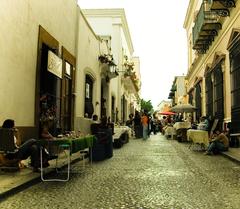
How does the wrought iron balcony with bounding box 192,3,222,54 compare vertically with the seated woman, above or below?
above

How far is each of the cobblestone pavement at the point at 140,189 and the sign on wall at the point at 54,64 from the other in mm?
3991

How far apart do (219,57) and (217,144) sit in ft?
21.7

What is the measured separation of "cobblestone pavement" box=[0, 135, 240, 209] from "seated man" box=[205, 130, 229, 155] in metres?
3.28

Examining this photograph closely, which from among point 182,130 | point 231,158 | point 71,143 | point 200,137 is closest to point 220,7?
point 200,137

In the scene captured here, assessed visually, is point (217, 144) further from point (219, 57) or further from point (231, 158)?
point (219, 57)

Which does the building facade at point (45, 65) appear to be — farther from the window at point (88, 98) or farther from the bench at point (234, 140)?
the bench at point (234, 140)

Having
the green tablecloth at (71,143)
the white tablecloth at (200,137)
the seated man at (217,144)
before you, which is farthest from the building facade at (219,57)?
the green tablecloth at (71,143)

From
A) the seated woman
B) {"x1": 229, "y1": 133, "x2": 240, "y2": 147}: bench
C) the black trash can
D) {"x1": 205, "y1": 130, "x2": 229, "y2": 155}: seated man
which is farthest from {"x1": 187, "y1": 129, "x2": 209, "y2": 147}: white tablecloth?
the seated woman

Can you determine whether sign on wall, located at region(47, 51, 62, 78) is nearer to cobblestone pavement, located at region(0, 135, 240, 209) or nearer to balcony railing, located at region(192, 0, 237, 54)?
cobblestone pavement, located at region(0, 135, 240, 209)

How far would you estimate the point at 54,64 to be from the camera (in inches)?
538

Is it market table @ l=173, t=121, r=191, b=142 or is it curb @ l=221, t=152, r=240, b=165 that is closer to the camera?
curb @ l=221, t=152, r=240, b=165

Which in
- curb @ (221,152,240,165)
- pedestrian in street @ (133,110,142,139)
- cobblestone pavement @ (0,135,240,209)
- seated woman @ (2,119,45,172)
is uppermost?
pedestrian in street @ (133,110,142,139)

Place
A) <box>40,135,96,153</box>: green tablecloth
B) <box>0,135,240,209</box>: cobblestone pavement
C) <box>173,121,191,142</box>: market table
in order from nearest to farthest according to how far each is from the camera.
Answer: <box>0,135,240,209</box>: cobblestone pavement
<box>40,135,96,153</box>: green tablecloth
<box>173,121,191,142</box>: market table

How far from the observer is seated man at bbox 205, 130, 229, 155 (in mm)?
14102
